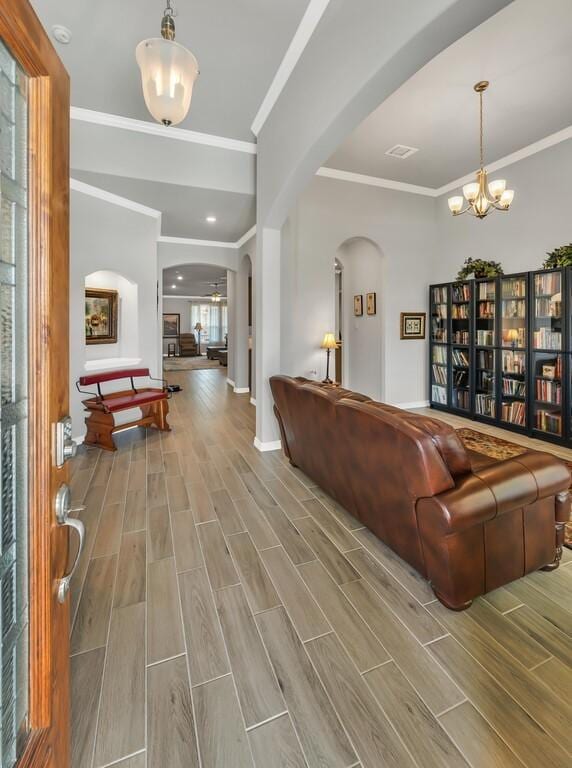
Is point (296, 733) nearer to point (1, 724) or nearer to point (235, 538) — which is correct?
point (1, 724)

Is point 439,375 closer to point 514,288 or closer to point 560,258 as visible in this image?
point 514,288

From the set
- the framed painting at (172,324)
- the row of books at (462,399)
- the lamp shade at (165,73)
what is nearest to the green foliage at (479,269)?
the row of books at (462,399)

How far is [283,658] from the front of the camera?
1.47m

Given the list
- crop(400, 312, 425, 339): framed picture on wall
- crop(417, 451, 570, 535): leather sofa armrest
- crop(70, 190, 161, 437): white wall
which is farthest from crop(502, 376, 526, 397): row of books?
crop(70, 190, 161, 437): white wall

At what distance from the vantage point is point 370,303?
20.0 ft

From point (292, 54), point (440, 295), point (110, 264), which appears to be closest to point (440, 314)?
point (440, 295)

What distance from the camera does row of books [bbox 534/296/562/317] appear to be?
416cm

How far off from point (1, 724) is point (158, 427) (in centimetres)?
422

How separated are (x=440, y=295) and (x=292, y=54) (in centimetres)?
388

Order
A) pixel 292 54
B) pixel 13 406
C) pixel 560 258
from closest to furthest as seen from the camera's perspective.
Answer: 1. pixel 13 406
2. pixel 292 54
3. pixel 560 258

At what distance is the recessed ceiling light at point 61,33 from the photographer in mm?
2694

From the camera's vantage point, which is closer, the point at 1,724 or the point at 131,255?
the point at 1,724

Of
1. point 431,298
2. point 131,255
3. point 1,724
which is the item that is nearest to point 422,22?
point 1,724

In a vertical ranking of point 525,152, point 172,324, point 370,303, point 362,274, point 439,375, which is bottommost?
point 439,375
